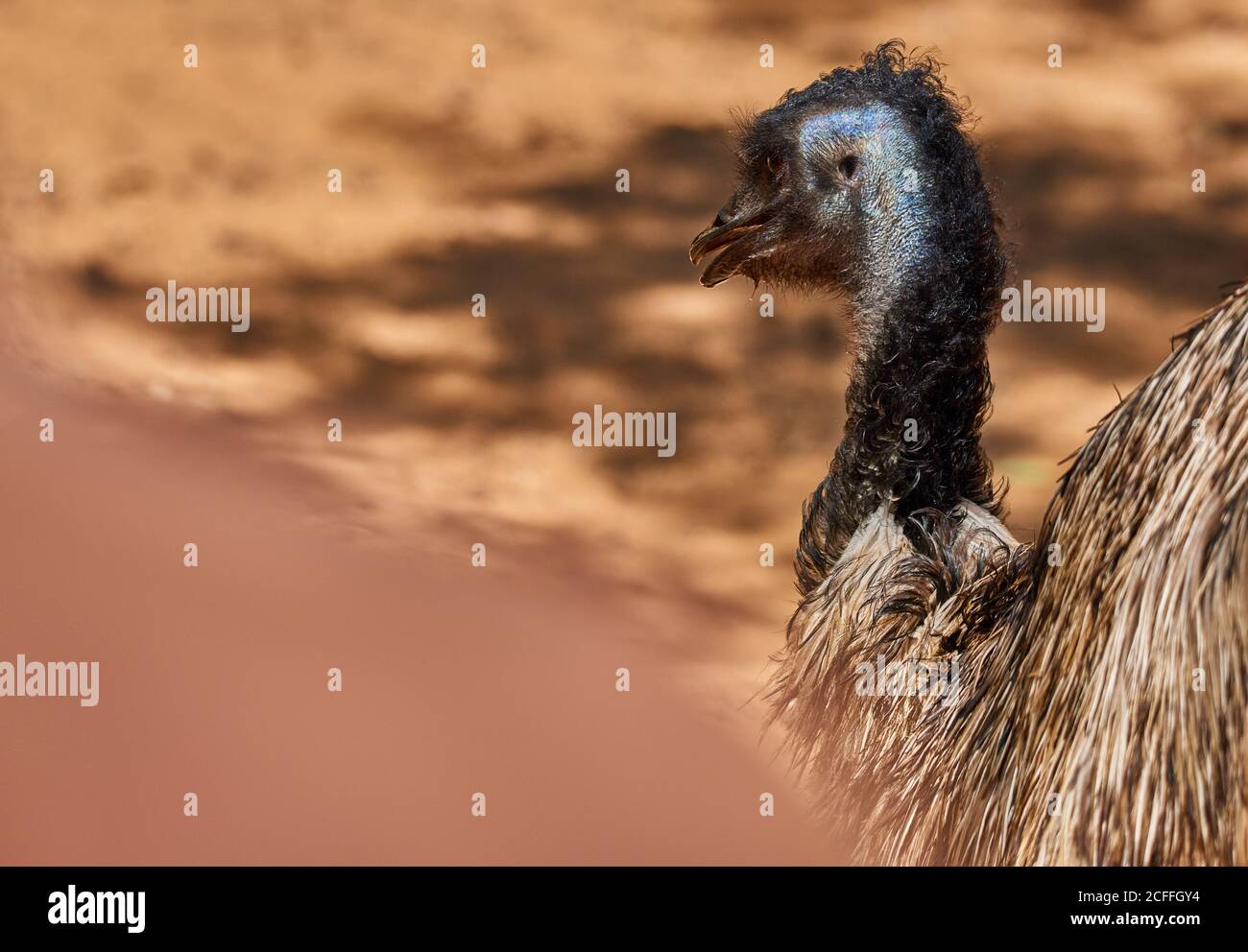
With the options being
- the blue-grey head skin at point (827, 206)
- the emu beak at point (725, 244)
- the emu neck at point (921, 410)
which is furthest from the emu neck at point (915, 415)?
the emu beak at point (725, 244)

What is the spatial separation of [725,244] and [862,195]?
1.52 ft

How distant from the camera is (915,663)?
2900 mm

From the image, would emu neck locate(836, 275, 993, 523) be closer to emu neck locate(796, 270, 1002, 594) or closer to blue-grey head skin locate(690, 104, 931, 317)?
emu neck locate(796, 270, 1002, 594)

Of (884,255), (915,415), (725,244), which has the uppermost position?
(725,244)

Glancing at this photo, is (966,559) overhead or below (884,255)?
below

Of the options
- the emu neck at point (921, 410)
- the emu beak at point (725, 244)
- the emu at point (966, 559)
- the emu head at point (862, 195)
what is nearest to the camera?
the emu at point (966, 559)

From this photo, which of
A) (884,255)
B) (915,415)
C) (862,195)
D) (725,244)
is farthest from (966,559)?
(725,244)

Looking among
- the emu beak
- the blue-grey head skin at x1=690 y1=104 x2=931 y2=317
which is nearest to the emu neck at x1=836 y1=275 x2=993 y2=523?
the blue-grey head skin at x1=690 y1=104 x2=931 y2=317

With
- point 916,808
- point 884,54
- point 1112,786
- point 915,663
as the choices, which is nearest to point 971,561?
point 915,663

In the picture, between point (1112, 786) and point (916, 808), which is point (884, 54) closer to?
point (916, 808)

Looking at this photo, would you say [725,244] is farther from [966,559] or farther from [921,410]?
[966,559]

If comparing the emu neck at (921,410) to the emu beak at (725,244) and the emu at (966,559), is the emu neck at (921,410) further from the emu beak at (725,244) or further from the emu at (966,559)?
Result: the emu beak at (725,244)

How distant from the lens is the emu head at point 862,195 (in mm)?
3391

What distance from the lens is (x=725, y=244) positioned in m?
3.90
